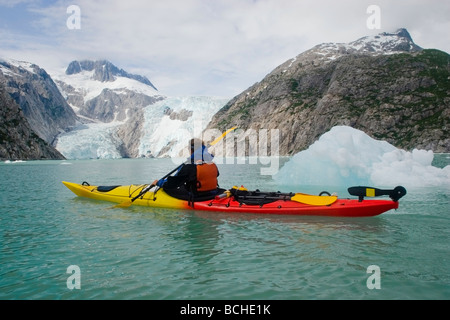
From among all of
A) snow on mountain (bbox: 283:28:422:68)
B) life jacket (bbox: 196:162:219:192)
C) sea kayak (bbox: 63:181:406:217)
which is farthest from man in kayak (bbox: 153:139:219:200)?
snow on mountain (bbox: 283:28:422:68)

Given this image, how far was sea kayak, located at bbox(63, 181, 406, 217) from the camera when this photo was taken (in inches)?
446

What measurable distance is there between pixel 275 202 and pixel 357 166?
1186cm

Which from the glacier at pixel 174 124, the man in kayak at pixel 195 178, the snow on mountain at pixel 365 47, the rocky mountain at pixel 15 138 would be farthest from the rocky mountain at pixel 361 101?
the man in kayak at pixel 195 178

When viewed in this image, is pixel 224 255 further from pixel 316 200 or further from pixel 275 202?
pixel 316 200

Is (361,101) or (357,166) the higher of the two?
(361,101)

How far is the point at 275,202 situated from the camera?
12.6m

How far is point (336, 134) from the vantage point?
2350 centimetres

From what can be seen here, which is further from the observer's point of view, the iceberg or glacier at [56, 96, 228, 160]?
glacier at [56, 96, 228, 160]

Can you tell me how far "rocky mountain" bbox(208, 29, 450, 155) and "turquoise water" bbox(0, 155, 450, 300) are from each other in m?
93.1

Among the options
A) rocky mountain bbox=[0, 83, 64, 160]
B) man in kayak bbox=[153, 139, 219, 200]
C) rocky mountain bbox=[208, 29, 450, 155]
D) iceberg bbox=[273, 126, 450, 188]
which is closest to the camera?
man in kayak bbox=[153, 139, 219, 200]

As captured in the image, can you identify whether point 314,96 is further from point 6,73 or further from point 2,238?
point 6,73

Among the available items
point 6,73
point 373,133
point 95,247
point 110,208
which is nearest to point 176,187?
point 110,208

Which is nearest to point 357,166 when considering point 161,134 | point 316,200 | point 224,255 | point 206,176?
point 316,200

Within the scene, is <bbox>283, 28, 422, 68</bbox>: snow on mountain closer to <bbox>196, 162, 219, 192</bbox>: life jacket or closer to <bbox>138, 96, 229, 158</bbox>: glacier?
<bbox>138, 96, 229, 158</bbox>: glacier
